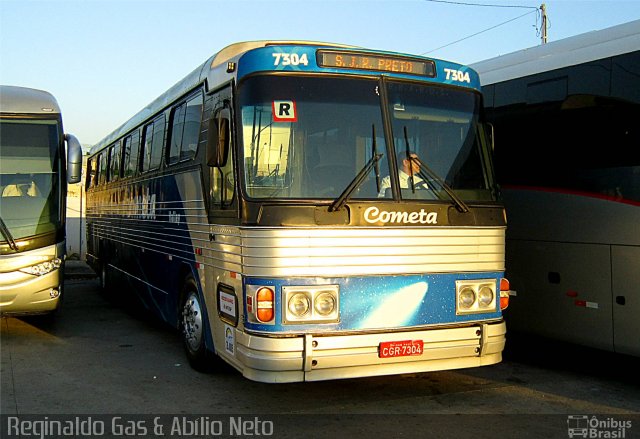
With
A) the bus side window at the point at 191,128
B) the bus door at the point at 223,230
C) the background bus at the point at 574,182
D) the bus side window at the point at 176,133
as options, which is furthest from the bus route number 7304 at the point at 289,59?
the background bus at the point at 574,182

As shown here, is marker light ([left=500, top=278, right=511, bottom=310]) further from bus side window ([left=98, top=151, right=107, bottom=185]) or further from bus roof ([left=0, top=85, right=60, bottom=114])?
bus side window ([left=98, top=151, right=107, bottom=185])

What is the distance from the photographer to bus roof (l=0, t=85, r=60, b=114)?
998cm

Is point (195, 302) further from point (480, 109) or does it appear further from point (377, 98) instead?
point (480, 109)

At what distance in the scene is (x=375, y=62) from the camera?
6344 mm

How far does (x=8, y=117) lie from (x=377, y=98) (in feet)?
20.5

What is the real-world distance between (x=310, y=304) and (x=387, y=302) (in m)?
0.74

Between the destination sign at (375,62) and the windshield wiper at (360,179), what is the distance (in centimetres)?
61

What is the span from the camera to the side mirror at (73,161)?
404 inches

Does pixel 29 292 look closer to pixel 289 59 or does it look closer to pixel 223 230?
pixel 223 230

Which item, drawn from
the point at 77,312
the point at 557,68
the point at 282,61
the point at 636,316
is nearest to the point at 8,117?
the point at 77,312

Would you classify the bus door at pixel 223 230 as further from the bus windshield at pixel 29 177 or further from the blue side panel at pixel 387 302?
the bus windshield at pixel 29 177

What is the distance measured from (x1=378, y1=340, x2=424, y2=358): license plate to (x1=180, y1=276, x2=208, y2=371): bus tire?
Answer: 2193mm

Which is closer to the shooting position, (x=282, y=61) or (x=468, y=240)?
(x=282, y=61)

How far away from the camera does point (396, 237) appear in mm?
6113
